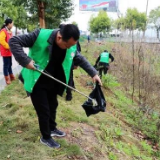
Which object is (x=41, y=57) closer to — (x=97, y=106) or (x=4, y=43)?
(x=97, y=106)

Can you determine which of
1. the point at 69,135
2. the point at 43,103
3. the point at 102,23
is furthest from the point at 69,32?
the point at 102,23

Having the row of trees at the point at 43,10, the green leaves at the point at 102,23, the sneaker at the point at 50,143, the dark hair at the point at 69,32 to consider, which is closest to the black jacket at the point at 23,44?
the dark hair at the point at 69,32

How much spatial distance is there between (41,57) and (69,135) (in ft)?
4.49

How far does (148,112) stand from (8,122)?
344cm

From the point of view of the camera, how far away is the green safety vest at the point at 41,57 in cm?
256

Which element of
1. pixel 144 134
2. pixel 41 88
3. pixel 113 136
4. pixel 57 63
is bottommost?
pixel 144 134

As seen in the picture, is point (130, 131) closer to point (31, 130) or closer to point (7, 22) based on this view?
point (31, 130)

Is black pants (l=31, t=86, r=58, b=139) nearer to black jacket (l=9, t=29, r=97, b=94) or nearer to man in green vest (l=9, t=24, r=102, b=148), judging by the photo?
man in green vest (l=9, t=24, r=102, b=148)

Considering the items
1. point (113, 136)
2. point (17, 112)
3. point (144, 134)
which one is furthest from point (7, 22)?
point (144, 134)

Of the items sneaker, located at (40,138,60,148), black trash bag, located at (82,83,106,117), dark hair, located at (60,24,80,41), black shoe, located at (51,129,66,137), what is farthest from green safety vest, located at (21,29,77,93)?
black shoe, located at (51,129,66,137)

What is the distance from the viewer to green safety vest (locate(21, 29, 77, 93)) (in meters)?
2.56

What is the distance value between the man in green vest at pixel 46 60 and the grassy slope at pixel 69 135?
262 millimetres

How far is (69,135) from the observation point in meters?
3.49

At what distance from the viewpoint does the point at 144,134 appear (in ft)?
16.5
